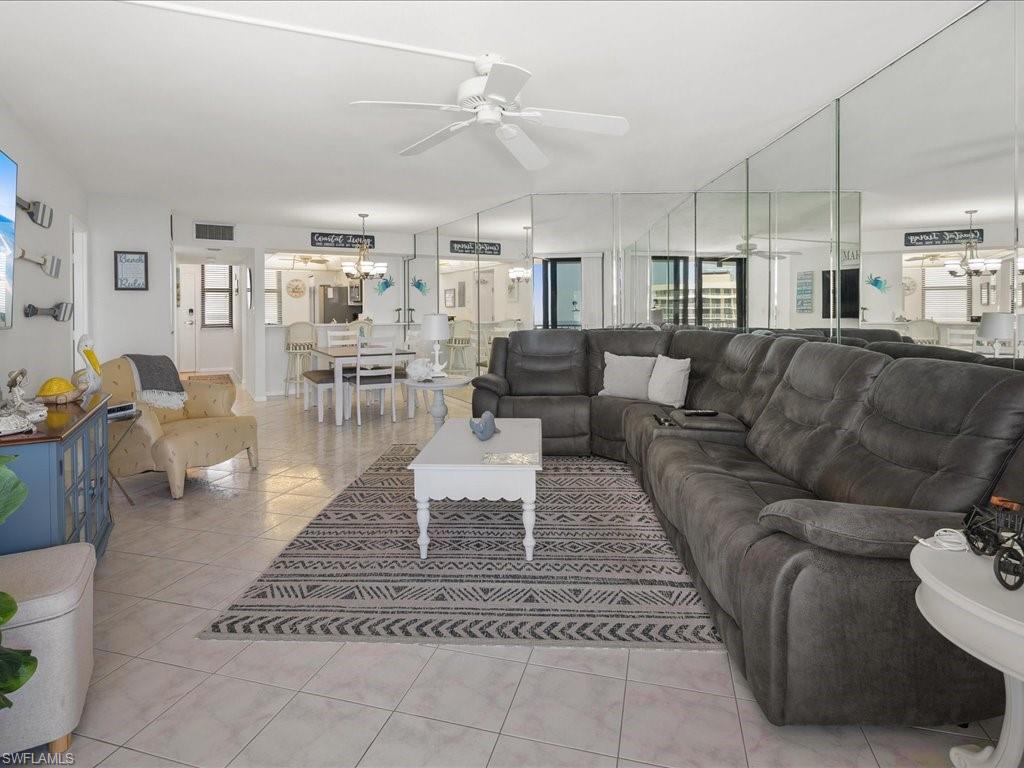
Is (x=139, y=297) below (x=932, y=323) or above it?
above

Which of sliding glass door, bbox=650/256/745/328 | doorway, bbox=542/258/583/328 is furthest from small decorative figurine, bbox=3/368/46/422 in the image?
doorway, bbox=542/258/583/328

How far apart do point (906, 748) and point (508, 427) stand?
106 inches

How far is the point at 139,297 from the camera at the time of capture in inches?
271

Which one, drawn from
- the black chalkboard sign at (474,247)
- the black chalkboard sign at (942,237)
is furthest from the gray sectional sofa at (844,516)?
the black chalkboard sign at (474,247)

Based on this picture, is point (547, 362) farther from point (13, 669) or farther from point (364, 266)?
point (13, 669)

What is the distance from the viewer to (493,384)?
212 inches

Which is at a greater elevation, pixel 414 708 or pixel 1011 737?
pixel 1011 737

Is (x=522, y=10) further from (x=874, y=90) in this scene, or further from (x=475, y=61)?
(x=874, y=90)

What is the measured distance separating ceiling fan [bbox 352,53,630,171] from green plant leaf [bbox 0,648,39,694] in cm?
242

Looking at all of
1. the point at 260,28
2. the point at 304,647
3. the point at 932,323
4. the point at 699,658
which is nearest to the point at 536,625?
the point at 699,658

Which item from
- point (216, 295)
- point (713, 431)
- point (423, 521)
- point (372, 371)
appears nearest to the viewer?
point (423, 521)

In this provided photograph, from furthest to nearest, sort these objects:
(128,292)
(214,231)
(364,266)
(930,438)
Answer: (364,266)
(214,231)
(128,292)
(930,438)

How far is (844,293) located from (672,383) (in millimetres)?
1499

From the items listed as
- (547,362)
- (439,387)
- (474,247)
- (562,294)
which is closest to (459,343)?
(474,247)
